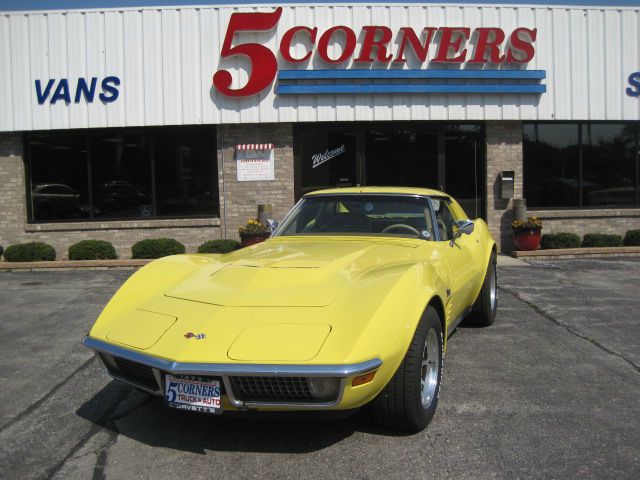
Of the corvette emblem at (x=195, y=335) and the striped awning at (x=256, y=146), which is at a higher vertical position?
the striped awning at (x=256, y=146)

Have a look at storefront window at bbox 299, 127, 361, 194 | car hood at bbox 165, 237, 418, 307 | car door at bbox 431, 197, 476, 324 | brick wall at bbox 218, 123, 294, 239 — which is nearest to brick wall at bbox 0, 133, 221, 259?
brick wall at bbox 218, 123, 294, 239

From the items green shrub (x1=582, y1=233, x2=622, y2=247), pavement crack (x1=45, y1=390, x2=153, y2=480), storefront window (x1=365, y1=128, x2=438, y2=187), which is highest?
storefront window (x1=365, y1=128, x2=438, y2=187)

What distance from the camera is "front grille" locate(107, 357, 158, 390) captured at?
3.35m

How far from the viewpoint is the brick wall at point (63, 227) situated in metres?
12.5

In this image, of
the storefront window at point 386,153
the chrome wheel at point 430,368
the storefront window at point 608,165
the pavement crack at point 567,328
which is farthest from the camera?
the storefront window at point 608,165

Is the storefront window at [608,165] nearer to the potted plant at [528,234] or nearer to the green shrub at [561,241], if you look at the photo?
the green shrub at [561,241]

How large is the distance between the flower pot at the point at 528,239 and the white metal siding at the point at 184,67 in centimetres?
230

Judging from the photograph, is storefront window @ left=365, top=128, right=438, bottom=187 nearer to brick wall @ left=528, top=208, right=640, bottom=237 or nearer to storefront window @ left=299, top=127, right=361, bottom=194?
storefront window @ left=299, top=127, right=361, bottom=194

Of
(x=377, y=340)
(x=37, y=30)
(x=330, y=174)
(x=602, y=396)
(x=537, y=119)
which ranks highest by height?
(x=37, y=30)

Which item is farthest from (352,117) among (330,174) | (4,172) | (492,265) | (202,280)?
(202,280)

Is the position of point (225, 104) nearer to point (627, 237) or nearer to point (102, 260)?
point (102, 260)

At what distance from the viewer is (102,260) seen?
11.7 meters

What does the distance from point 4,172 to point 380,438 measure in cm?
1173

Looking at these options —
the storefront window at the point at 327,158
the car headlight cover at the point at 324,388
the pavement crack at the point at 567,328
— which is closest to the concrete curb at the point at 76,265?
the storefront window at the point at 327,158
